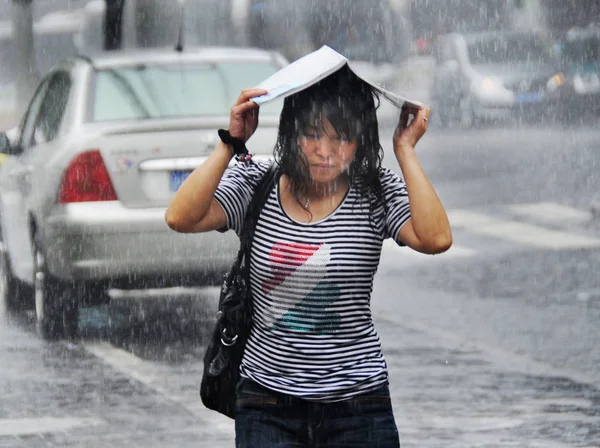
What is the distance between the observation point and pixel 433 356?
8320mm

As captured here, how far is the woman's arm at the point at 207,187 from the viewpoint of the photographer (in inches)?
156

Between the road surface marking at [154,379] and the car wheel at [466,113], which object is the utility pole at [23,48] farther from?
the road surface marking at [154,379]

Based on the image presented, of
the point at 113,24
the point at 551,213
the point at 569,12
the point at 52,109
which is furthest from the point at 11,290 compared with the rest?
the point at 569,12

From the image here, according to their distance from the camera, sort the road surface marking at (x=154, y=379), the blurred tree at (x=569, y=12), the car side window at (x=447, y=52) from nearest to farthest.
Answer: the road surface marking at (x=154, y=379)
the car side window at (x=447, y=52)
the blurred tree at (x=569, y=12)

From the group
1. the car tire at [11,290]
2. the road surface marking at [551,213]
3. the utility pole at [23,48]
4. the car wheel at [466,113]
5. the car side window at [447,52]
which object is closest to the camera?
the car tire at [11,290]

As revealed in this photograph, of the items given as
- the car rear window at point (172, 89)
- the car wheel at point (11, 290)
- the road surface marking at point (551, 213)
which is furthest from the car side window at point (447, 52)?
the car rear window at point (172, 89)

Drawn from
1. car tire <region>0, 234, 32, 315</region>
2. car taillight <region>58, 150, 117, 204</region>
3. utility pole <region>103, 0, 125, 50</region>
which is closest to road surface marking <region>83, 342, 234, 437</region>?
car taillight <region>58, 150, 117, 204</region>

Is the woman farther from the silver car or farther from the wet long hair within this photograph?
the silver car

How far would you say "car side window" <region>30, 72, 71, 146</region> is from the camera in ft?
30.7

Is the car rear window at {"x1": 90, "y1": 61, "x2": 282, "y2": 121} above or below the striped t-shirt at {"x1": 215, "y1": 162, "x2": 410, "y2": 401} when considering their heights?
below

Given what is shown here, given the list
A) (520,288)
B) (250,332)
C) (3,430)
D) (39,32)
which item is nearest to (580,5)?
(39,32)

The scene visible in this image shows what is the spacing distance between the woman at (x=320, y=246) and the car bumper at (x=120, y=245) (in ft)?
15.4

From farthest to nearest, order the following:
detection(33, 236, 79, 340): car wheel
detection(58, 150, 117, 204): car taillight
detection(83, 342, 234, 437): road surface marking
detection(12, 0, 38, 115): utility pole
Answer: detection(12, 0, 38, 115): utility pole
detection(33, 236, 79, 340): car wheel
detection(58, 150, 117, 204): car taillight
detection(83, 342, 234, 437): road surface marking

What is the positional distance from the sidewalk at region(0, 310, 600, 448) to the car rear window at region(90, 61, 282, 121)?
146 cm
